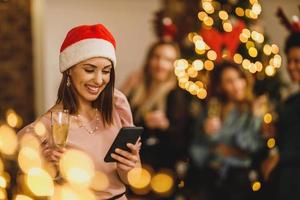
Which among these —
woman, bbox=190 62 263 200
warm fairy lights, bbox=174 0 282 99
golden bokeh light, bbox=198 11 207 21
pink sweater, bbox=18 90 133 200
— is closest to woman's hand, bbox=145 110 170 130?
pink sweater, bbox=18 90 133 200

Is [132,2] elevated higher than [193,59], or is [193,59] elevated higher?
[132,2]

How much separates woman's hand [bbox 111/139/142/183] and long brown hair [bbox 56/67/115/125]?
6 centimetres

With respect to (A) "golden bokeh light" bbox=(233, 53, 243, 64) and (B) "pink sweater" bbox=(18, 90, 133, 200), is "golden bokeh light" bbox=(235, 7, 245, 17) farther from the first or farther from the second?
(B) "pink sweater" bbox=(18, 90, 133, 200)

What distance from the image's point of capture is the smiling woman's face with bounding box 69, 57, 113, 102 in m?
0.89

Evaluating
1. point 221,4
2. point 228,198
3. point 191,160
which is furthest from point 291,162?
point 221,4

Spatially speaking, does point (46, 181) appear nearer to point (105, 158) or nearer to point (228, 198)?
point (105, 158)

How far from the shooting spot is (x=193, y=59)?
10.7 ft

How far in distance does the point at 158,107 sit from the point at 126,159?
612 millimetres

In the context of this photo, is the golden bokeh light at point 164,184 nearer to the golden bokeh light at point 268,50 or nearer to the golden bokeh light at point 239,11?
the golden bokeh light at point 268,50

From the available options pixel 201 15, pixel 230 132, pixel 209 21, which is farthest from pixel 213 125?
pixel 201 15

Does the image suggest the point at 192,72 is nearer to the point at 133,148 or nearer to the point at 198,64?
the point at 198,64

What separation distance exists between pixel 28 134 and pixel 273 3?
290 cm

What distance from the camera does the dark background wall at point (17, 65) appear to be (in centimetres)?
267

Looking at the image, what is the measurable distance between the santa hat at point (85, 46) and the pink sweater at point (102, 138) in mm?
73
